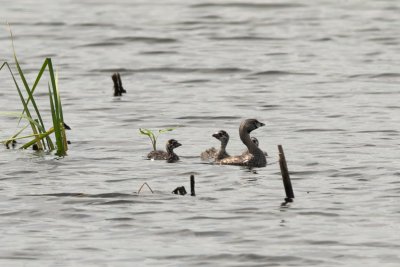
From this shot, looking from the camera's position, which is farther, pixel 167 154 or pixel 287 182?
pixel 167 154

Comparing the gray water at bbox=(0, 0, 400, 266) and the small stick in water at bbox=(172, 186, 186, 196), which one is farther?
the small stick in water at bbox=(172, 186, 186, 196)

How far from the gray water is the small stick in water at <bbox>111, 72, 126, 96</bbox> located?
183mm

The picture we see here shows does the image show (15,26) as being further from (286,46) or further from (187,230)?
(187,230)

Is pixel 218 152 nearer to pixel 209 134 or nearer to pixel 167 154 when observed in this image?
pixel 167 154

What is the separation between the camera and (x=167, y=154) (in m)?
18.4

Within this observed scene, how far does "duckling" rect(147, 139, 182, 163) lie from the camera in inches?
722

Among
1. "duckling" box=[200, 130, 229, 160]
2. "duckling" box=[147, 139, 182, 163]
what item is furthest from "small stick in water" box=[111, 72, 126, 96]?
"duckling" box=[147, 139, 182, 163]

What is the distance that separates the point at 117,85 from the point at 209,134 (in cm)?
448

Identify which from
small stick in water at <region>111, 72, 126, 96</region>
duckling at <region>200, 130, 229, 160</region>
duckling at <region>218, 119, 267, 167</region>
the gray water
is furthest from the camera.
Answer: small stick in water at <region>111, 72, 126, 96</region>

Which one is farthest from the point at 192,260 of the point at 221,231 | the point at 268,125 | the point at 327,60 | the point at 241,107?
the point at 327,60

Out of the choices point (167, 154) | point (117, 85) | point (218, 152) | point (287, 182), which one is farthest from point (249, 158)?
point (117, 85)

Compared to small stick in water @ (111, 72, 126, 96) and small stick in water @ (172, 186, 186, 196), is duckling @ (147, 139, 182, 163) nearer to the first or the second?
small stick in water @ (172, 186, 186, 196)

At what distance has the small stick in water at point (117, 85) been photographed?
2514cm

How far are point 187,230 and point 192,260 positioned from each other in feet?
3.91
